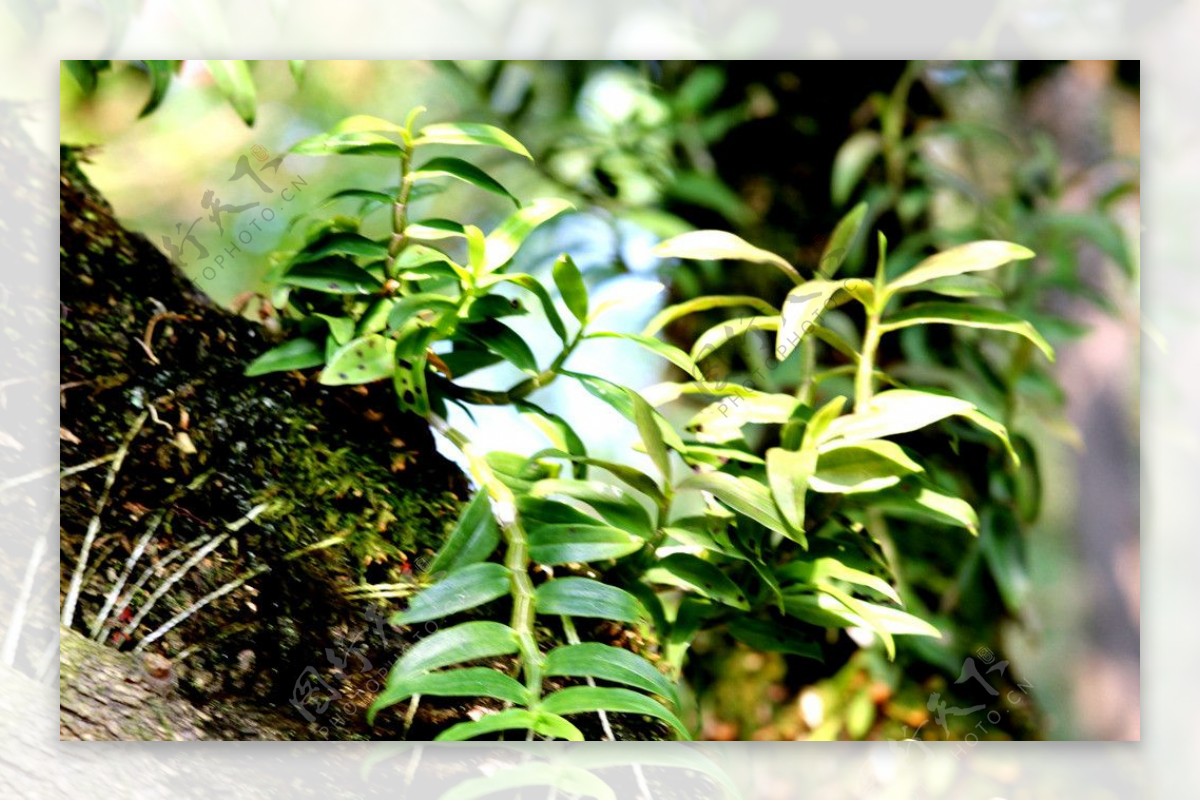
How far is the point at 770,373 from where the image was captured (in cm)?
112

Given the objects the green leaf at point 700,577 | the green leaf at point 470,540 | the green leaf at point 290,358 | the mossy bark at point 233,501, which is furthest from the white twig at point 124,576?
the green leaf at point 700,577

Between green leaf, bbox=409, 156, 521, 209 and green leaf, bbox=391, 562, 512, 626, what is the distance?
37cm

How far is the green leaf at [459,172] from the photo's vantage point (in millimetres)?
1039

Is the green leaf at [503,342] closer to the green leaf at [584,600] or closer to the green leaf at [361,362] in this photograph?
the green leaf at [361,362]

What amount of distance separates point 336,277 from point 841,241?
20.2 inches

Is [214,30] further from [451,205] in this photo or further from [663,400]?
[663,400]

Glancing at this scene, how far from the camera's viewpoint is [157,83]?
1092 millimetres

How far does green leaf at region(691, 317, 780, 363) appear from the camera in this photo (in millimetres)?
1067

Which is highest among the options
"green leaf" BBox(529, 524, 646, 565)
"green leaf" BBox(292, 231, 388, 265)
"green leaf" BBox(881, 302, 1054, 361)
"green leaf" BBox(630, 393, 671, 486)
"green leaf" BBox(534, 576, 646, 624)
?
"green leaf" BBox(292, 231, 388, 265)

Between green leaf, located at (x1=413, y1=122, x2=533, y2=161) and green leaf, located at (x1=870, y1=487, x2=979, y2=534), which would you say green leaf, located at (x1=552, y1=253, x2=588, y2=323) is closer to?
green leaf, located at (x1=413, y1=122, x2=533, y2=161)

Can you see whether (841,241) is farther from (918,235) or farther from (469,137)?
(469,137)

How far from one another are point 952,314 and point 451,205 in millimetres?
529

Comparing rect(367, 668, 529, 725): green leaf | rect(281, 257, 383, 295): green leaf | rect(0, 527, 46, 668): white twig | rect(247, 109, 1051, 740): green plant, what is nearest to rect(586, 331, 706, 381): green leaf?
rect(247, 109, 1051, 740): green plant

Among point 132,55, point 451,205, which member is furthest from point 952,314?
point 132,55
